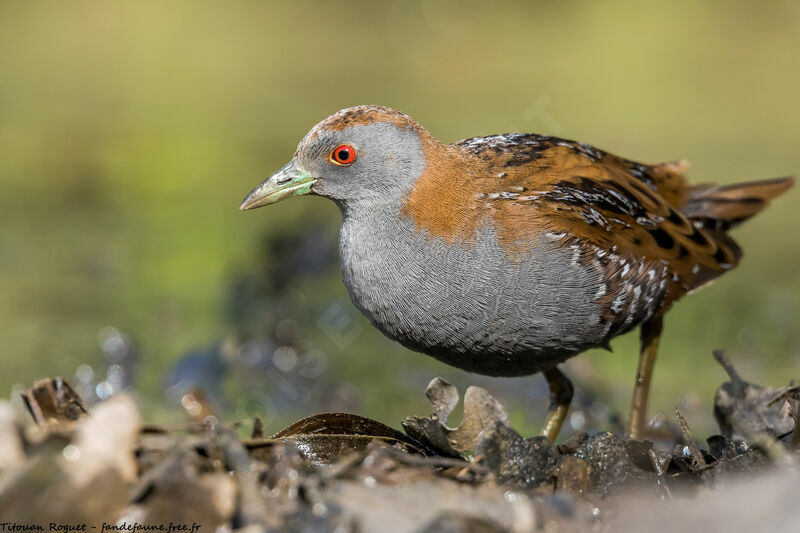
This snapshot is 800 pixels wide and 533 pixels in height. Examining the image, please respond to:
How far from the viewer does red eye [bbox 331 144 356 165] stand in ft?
11.6

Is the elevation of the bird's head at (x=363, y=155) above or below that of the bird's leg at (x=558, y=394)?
above

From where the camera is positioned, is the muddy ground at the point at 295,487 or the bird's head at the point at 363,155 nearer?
the muddy ground at the point at 295,487

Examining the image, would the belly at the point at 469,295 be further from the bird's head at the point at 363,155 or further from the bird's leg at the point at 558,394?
the bird's leg at the point at 558,394

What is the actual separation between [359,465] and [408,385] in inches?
115

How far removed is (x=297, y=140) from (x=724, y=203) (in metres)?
4.51

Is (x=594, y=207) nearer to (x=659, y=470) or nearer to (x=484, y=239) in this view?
(x=484, y=239)

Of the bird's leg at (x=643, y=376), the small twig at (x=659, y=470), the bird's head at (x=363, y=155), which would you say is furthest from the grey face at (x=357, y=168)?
the bird's leg at (x=643, y=376)

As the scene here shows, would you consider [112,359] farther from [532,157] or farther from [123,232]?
[532,157]

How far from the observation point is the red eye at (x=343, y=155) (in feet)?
11.6

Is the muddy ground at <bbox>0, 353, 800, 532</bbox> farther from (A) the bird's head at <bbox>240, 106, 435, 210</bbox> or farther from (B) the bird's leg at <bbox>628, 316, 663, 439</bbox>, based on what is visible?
(B) the bird's leg at <bbox>628, 316, 663, 439</bbox>

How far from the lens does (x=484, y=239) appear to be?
334 cm

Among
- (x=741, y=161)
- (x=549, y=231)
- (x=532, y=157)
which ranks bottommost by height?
(x=549, y=231)

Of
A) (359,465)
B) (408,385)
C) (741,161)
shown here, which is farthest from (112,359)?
(741,161)

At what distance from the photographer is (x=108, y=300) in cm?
605
